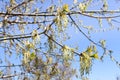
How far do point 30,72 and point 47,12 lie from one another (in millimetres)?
1047

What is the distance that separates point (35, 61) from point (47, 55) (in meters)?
0.31

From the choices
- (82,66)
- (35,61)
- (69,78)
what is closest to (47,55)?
(35,61)

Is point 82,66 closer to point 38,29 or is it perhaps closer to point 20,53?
point 38,29

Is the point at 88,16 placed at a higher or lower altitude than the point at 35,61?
higher

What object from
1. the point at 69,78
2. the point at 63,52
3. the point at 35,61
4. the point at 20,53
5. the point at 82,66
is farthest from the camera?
the point at 69,78

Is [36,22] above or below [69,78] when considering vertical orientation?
above

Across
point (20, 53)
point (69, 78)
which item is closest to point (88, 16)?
point (20, 53)

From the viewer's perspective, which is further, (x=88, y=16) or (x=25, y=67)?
(x=25, y=67)

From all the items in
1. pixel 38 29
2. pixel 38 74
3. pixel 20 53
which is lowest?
pixel 38 74

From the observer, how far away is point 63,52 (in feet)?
13.4

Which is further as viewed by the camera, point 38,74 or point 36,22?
point 38,74

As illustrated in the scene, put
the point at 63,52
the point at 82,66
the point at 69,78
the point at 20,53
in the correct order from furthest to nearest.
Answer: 1. the point at 69,78
2. the point at 20,53
3. the point at 63,52
4. the point at 82,66

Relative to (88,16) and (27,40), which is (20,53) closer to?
(27,40)

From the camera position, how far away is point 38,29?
4.32 meters
